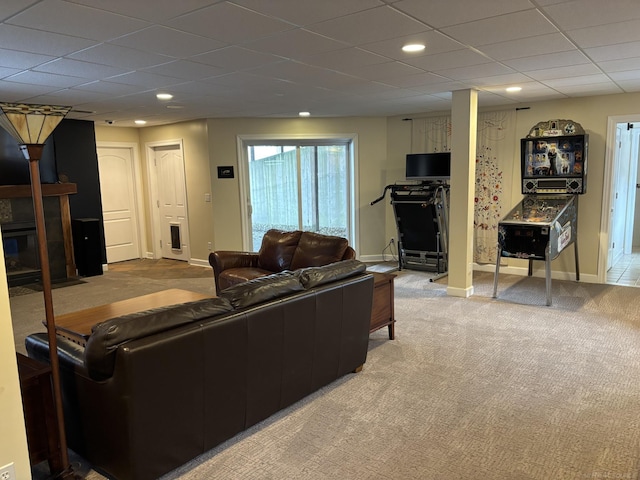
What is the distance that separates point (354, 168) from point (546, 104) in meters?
2.78

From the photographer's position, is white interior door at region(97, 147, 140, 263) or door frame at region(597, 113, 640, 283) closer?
door frame at region(597, 113, 640, 283)

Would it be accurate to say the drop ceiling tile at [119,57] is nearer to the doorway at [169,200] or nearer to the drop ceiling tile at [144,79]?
the drop ceiling tile at [144,79]

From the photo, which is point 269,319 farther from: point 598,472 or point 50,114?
point 598,472

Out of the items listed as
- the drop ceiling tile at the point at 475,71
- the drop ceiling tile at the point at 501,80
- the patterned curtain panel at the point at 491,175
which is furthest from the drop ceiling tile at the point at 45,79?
the patterned curtain panel at the point at 491,175

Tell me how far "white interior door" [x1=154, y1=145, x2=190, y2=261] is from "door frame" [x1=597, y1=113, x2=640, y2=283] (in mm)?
5965

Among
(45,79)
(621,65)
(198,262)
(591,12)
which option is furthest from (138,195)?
(591,12)

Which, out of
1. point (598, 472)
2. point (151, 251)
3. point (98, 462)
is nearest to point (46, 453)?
point (98, 462)

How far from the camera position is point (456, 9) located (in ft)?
8.42

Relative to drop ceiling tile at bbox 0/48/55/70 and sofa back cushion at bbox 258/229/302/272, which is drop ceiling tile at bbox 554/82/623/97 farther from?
drop ceiling tile at bbox 0/48/55/70

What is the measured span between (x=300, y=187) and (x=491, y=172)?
285cm

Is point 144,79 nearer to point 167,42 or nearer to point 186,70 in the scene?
point 186,70

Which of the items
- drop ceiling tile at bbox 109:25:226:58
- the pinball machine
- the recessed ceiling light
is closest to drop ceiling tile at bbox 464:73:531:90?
the pinball machine

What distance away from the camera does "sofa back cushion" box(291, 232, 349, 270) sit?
15.1 ft

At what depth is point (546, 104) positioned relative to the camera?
5934mm
